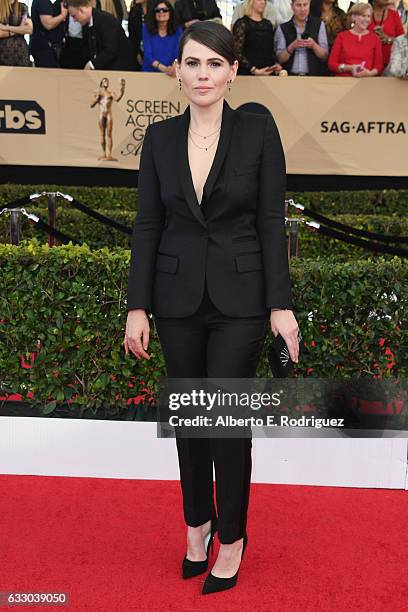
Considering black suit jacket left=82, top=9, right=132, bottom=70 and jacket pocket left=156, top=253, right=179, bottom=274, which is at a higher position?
black suit jacket left=82, top=9, right=132, bottom=70

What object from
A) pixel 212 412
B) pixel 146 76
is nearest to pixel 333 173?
pixel 146 76

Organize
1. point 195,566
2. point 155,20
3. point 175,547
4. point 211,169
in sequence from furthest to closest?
point 155,20
point 175,547
point 195,566
point 211,169

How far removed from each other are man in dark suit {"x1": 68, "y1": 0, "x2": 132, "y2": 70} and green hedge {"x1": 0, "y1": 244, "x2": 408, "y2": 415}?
6.40 metres

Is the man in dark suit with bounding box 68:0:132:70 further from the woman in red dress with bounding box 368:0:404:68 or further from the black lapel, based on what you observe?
the black lapel

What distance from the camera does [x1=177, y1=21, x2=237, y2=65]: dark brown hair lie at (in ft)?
8.80

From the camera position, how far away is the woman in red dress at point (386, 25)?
401 inches

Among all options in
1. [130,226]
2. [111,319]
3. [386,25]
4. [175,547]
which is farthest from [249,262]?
[386,25]

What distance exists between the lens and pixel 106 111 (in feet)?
34.1

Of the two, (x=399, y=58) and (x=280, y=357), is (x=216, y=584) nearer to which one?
(x=280, y=357)

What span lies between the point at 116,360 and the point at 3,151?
7082mm

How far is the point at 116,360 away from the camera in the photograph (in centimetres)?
429

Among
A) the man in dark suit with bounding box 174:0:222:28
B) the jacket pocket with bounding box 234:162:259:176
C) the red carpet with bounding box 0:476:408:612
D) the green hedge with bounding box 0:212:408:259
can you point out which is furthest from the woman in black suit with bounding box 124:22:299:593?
the man in dark suit with bounding box 174:0:222:28

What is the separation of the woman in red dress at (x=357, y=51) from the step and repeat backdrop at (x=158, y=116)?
0.48ft

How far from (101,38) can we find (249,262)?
7.99 meters
